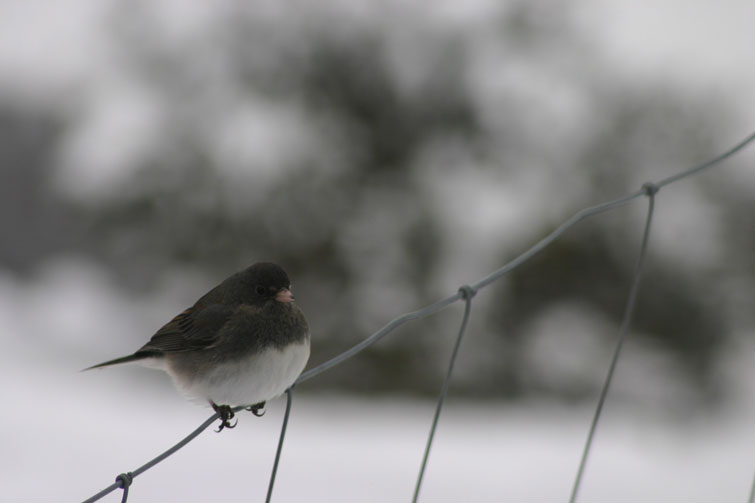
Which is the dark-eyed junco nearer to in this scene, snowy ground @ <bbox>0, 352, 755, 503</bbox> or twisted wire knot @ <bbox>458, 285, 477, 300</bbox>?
twisted wire knot @ <bbox>458, 285, 477, 300</bbox>

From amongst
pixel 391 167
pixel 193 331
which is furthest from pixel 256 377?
pixel 391 167

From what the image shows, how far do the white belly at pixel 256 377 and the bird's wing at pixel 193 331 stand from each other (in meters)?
0.07

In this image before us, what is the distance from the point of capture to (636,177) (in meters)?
5.12

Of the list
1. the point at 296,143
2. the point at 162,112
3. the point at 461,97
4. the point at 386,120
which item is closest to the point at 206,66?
the point at 162,112

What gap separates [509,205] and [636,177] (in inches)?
31.8

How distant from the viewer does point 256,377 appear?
1.47 metres

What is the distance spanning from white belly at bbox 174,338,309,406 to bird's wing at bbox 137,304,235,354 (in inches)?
2.9

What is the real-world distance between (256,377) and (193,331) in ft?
0.71

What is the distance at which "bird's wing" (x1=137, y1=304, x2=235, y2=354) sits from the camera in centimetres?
158

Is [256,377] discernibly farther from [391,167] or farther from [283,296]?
[391,167]

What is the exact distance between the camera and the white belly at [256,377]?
4.81ft

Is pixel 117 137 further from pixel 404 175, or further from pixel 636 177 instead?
pixel 636 177

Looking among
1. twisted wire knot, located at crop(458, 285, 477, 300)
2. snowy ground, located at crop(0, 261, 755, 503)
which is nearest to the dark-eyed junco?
twisted wire knot, located at crop(458, 285, 477, 300)

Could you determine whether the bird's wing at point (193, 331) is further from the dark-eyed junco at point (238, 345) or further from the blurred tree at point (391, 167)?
the blurred tree at point (391, 167)
